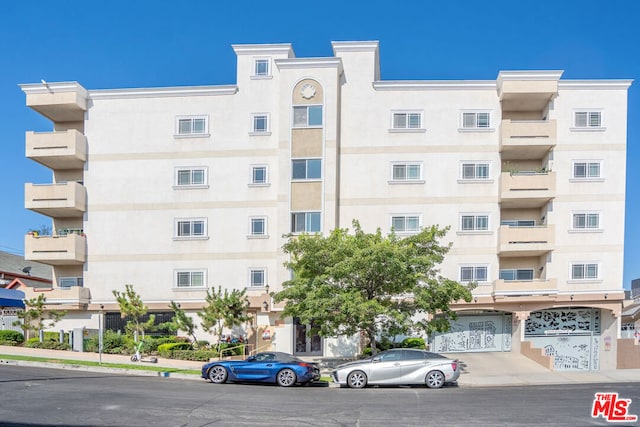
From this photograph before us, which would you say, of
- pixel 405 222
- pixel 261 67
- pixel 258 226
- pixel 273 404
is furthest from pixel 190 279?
pixel 273 404

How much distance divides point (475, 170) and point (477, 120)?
286 cm

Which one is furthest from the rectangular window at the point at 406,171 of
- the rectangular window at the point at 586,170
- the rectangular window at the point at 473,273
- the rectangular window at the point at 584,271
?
the rectangular window at the point at 584,271

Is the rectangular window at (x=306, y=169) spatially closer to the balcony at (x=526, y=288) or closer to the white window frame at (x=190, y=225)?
the white window frame at (x=190, y=225)

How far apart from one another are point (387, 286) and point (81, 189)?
62.8 feet

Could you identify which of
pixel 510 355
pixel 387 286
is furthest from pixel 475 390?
pixel 510 355

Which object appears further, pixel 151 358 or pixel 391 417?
pixel 151 358

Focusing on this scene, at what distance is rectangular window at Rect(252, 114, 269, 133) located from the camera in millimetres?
31703

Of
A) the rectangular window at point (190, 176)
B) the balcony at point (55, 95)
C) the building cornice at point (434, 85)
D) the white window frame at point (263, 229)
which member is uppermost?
the building cornice at point (434, 85)

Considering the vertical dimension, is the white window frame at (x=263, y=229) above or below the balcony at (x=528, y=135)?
below

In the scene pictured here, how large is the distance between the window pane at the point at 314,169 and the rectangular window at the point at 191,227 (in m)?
6.71

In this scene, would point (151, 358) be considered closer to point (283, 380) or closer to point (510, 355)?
point (283, 380)

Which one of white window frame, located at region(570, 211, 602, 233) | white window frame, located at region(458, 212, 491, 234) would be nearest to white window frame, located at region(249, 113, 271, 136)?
white window frame, located at region(458, 212, 491, 234)

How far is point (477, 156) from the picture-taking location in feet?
103

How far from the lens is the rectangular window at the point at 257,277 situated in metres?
31.1
